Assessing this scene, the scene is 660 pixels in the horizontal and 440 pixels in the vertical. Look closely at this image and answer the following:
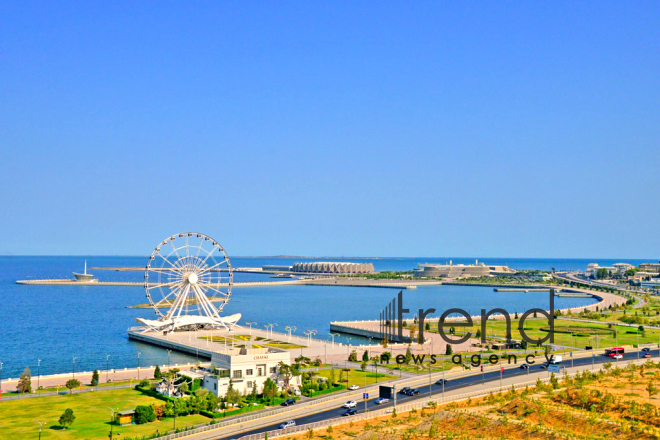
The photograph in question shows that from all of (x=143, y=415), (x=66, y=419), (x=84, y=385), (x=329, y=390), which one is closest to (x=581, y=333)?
(x=329, y=390)

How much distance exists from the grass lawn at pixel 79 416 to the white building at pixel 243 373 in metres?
6.46

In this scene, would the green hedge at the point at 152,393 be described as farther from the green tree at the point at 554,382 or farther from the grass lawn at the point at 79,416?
the green tree at the point at 554,382

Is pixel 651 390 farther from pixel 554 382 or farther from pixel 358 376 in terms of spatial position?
pixel 358 376

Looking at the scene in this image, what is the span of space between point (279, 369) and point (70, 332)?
2688 inches

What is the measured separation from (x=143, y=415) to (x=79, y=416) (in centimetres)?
731

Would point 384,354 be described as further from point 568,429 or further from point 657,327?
point 657,327

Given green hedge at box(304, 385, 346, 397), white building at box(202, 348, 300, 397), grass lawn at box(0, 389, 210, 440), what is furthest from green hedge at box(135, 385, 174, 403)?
green hedge at box(304, 385, 346, 397)

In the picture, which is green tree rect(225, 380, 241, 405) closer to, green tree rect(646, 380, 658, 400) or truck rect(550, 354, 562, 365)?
green tree rect(646, 380, 658, 400)

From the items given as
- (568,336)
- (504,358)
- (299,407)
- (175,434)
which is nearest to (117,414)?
(175,434)

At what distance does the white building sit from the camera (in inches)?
2815

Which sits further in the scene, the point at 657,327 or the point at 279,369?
the point at 657,327

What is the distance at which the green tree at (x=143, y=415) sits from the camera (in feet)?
197

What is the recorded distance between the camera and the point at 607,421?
53719 millimetres

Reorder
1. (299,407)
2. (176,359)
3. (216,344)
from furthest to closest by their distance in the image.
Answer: (216,344)
(176,359)
(299,407)
